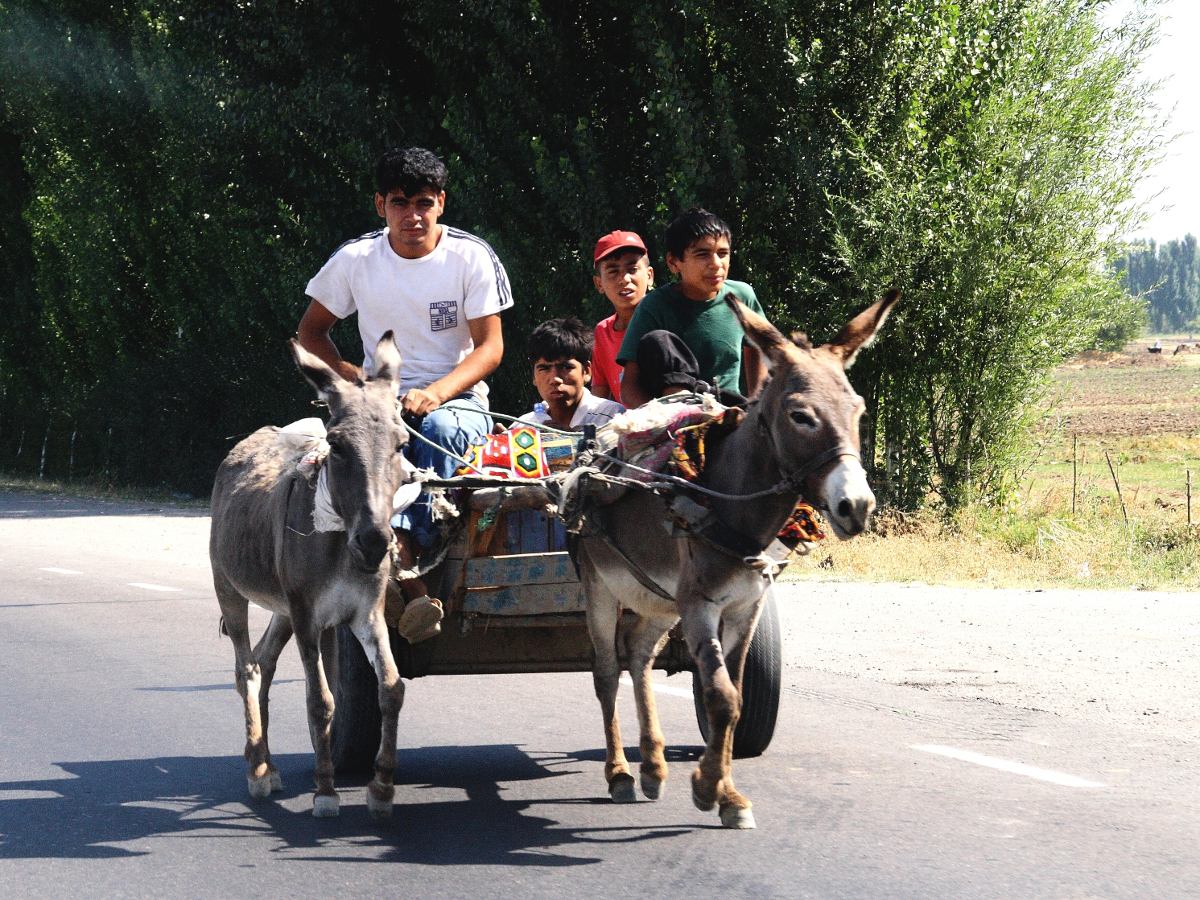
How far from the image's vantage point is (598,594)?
6.82m

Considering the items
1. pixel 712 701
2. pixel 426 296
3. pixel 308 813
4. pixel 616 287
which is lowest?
pixel 308 813

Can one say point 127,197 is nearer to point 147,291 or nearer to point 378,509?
point 147,291

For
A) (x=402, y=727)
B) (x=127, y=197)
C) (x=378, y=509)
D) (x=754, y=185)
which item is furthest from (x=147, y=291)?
(x=378, y=509)

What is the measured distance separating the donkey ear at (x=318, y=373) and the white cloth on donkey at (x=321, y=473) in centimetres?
25

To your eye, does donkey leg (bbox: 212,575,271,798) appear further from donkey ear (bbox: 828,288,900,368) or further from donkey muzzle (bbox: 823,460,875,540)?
donkey ear (bbox: 828,288,900,368)

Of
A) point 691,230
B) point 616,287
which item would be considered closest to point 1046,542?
point 616,287

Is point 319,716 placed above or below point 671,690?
above

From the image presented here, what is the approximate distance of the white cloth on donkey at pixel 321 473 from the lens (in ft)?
20.7

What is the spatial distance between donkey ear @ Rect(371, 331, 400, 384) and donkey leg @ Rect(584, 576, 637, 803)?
1.21 meters

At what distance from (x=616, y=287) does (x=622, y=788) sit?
110 inches

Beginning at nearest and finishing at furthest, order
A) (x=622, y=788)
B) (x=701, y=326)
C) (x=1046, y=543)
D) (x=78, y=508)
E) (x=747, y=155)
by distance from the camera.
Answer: (x=622, y=788)
(x=701, y=326)
(x=1046, y=543)
(x=747, y=155)
(x=78, y=508)

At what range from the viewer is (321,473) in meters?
6.41

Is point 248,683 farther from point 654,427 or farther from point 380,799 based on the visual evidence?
point 654,427

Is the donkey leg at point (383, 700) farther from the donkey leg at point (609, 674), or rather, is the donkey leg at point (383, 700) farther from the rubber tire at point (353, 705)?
the donkey leg at point (609, 674)
